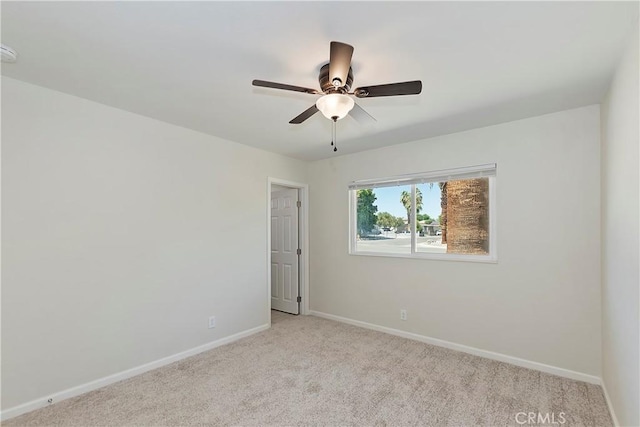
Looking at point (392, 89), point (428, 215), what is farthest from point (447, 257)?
point (392, 89)

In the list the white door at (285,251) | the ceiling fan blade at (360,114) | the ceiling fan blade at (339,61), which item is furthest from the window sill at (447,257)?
the ceiling fan blade at (339,61)

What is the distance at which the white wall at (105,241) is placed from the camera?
2.17 metres

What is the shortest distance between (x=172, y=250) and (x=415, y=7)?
2900mm

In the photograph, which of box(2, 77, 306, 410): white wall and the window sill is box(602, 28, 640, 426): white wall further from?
box(2, 77, 306, 410): white wall

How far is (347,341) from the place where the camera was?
138 inches

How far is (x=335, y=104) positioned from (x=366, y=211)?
2.52 meters

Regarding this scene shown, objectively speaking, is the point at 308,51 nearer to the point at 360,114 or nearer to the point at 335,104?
the point at 335,104

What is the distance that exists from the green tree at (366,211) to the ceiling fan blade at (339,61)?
2556mm

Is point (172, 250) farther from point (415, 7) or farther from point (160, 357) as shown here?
point (415, 7)

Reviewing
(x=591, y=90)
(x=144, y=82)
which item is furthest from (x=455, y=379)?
(x=144, y=82)

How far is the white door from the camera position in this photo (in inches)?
185

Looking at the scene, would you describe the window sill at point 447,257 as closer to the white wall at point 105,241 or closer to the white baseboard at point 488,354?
the white baseboard at point 488,354

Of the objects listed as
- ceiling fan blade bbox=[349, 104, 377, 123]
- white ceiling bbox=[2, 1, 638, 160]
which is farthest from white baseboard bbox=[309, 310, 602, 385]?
ceiling fan blade bbox=[349, 104, 377, 123]

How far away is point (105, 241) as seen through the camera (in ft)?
8.49
